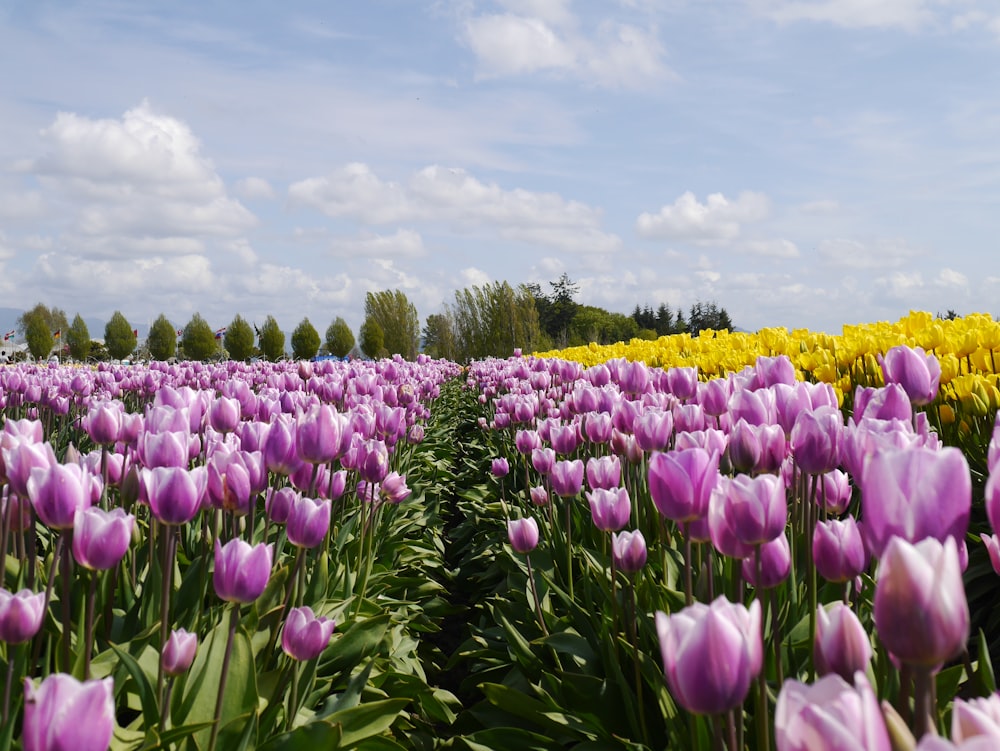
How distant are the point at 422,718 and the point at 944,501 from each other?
2.97 metres

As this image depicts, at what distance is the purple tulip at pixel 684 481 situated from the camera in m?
1.68

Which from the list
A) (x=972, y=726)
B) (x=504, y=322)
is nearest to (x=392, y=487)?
(x=972, y=726)

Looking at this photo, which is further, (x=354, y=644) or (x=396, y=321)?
(x=396, y=321)

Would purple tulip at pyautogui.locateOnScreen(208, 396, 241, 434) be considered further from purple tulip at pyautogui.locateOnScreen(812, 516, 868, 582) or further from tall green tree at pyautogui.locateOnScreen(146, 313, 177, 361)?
tall green tree at pyautogui.locateOnScreen(146, 313, 177, 361)

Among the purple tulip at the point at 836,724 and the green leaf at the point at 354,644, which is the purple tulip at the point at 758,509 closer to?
the purple tulip at the point at 836,724

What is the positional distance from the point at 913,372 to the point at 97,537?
2456mm

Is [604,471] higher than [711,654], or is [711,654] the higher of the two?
[711,654]

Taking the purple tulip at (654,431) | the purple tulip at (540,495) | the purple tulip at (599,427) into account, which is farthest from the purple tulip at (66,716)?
the purple tulip at (540,495)

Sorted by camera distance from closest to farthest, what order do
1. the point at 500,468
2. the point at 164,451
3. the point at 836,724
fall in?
the point at 836,724 < the point at 164,451 < the point at 500,468

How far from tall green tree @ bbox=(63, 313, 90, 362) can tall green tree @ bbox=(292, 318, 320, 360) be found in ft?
54.9

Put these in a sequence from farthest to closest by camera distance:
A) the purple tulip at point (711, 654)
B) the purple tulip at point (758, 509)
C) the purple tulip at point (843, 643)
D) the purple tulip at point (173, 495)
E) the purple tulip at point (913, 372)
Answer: the purple tulip at point (913, 372) → the purple tulip at point (173, 495) → the purple tulip at point (758, 509) → the purple tulip at point (843, 643) → the purple tulip at point (711, 654)

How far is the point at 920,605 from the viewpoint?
88cm

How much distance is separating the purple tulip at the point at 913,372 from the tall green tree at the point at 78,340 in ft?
208

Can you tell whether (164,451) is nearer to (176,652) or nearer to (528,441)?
(176,652)
